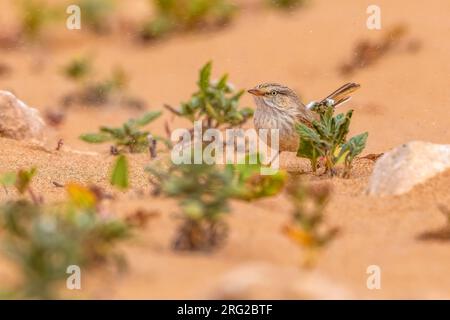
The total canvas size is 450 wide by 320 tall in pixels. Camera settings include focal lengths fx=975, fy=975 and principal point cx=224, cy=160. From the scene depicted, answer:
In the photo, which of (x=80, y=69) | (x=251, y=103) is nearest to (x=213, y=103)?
(x=251, y=103)

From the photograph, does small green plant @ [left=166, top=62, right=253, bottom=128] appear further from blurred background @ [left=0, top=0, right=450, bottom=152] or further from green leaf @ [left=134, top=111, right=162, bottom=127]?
blurred background @ [left=0, top=0, right=450, bottom=152]

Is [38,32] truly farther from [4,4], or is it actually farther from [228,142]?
[228,142]

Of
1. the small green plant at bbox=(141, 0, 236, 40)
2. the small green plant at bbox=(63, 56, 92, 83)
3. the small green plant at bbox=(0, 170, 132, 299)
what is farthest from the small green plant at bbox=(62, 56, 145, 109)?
the small green plant at bbox=(0, 170, 132, 299)

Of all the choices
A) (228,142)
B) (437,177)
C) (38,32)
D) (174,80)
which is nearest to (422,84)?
(228,142)

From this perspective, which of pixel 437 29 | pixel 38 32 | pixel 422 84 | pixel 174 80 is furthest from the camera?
pixel 38 32

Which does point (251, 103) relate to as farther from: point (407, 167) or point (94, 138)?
point (407, 167)

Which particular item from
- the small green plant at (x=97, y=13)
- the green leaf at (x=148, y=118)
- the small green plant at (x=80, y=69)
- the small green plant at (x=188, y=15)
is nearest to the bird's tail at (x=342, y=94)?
the green leaf at (x=148, y=118)

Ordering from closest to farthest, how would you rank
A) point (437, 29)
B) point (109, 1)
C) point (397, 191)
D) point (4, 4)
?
point (397, 191), point (437, 29), point (109, 1), point (4, 4)
